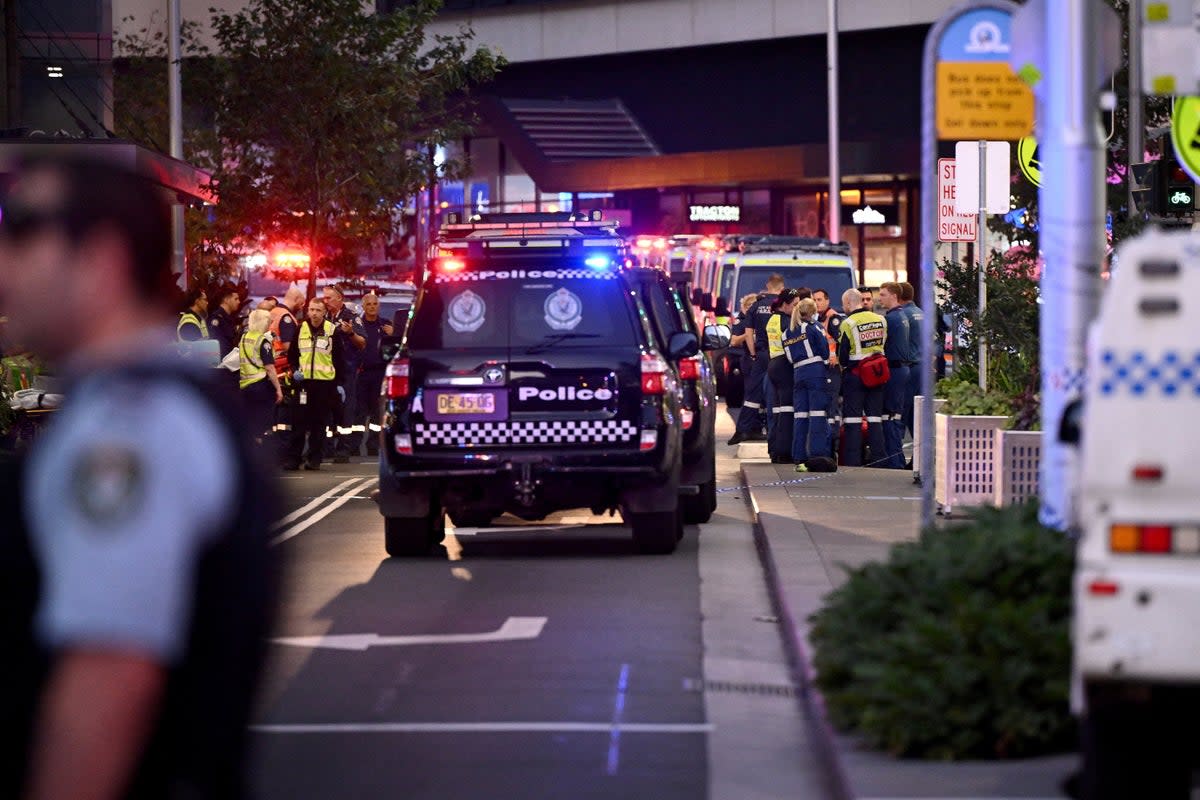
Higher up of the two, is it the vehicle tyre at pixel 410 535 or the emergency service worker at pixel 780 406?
the emergency service worker at pixel 780 406

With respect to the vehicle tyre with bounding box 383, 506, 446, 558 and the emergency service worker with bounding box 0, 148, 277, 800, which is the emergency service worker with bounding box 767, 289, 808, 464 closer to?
the vehicle tyre with bounding box 383, 506, 446, 558

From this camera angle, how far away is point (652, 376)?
14562 millimetres

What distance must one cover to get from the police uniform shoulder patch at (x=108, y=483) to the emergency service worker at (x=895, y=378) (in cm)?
1973

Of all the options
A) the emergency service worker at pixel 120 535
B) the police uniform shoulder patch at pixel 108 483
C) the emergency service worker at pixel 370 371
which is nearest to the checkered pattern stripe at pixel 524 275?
the emergency service worker at pixel 370 371

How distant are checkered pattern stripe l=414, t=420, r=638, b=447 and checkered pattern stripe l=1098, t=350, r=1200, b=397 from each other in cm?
879

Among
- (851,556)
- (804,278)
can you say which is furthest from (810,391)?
(804,278)

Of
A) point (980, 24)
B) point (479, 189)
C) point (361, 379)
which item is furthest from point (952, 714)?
point (479, 189)

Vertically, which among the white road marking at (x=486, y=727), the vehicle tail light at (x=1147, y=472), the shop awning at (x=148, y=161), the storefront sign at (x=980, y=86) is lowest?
the white road marking at (x=486, y=727)

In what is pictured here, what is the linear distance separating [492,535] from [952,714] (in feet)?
31.5

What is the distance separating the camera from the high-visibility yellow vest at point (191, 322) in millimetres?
23094

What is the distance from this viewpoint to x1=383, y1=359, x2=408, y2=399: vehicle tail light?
14.6m

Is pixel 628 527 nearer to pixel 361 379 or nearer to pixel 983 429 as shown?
pixel 983 429

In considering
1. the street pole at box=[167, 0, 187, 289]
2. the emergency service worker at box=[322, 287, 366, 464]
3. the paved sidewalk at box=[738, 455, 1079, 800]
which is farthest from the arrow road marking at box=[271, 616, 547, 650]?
the street pole at box=[167, 0, 187, 289]

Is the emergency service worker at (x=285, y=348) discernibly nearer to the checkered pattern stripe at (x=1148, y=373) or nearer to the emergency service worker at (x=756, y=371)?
the emergency service worker at (x=756, y=371)
